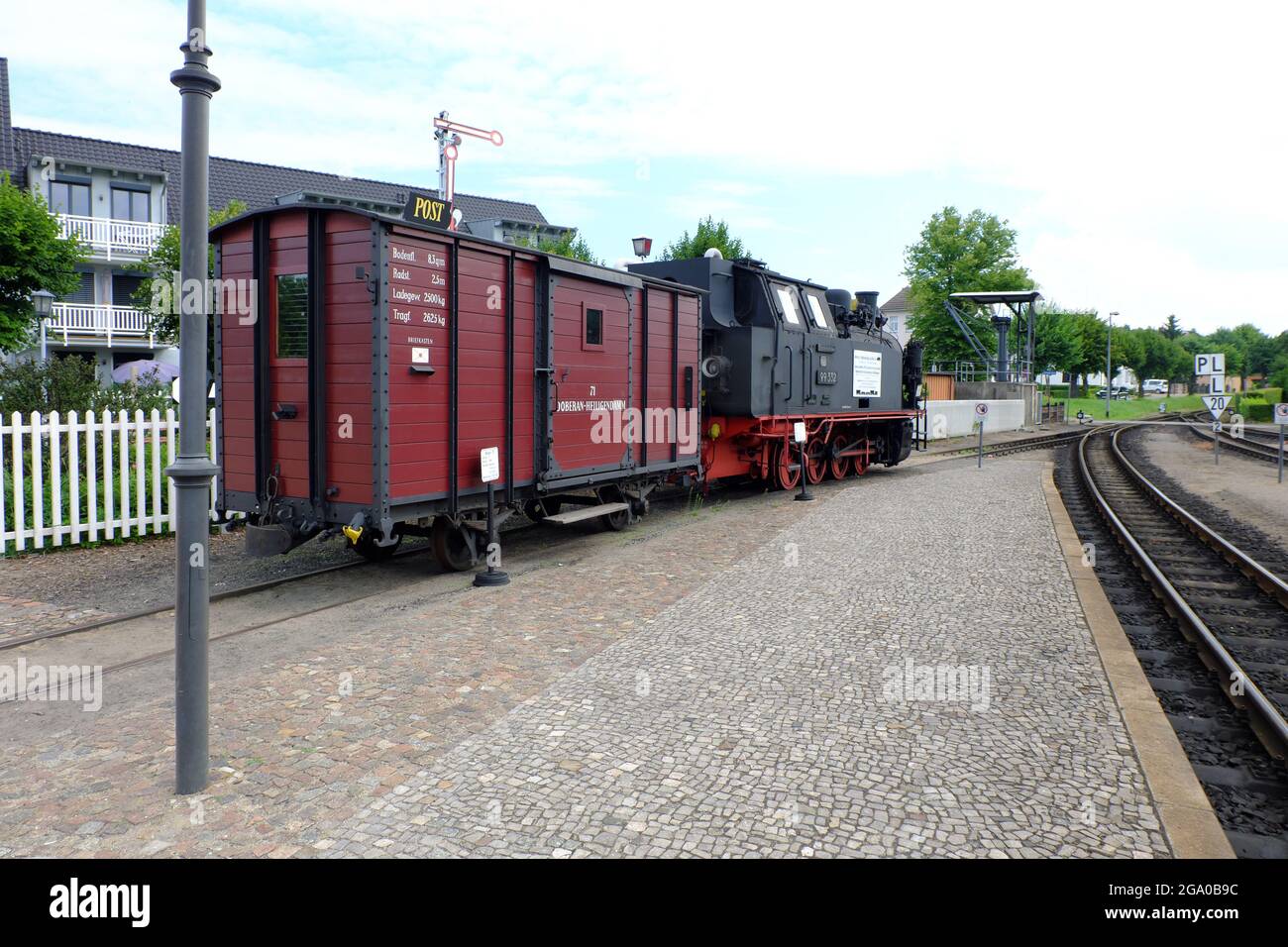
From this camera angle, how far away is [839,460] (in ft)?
59.7

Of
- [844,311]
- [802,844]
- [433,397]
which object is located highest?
[844,311]

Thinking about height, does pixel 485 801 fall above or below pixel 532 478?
below

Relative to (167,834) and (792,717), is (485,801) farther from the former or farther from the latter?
(792,717)

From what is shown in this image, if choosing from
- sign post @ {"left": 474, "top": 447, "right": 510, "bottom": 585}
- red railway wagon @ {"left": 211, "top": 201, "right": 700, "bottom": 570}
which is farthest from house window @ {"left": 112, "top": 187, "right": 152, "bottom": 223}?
sign post @ {"left": 474, "top": 447, "right": 510, "bottom": 585}

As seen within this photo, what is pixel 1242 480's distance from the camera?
63.6 ft

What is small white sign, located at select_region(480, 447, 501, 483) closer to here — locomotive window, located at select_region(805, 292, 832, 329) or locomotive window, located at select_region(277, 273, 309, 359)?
locomotive window, located at select_region(277, 273, 309, 359)

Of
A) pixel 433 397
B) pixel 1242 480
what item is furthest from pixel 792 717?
pixel 1242 480

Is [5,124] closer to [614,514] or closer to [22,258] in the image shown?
[22,258]

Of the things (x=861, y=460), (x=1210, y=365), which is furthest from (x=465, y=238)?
(x=1210, y=365)

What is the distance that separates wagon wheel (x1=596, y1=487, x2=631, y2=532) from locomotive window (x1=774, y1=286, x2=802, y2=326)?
201 inches

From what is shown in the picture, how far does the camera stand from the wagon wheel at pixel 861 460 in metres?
19.0

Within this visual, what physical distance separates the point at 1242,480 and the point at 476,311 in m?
18.2

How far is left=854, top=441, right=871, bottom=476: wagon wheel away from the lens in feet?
62.4
